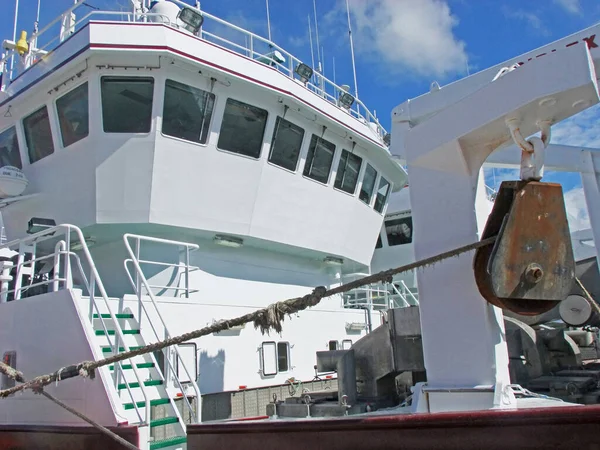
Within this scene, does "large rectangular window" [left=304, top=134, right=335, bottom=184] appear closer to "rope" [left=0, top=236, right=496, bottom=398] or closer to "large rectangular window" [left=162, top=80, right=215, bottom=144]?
"large rectangular window" [left=162, top=80, right=215, bottom=144]

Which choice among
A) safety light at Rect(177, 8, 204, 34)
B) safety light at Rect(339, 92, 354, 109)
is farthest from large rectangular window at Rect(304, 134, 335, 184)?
safety light at Rect(177, 8, 204, 34)

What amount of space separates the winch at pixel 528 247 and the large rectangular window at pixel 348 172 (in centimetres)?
658

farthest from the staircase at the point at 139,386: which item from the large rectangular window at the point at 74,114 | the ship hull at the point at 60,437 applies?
the large rectangular window at the point at 74,114

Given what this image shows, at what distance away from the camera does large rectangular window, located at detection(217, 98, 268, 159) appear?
323 inches

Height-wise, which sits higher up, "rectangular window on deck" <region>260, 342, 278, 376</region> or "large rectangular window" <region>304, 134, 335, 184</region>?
"large rectangular window" <region>304, 134, 335, 184</region>

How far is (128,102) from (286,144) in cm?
270

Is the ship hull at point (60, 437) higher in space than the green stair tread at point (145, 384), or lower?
lower

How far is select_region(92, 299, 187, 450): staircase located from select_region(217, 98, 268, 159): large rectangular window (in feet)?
10.6

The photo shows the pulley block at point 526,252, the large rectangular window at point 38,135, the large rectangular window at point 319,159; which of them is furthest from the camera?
the large rectangular window at point 319,159

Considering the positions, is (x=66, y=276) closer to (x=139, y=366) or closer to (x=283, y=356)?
(x=139, y=366)

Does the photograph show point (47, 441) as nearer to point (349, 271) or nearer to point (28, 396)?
point (28, 396)

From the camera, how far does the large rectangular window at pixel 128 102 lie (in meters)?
7.63

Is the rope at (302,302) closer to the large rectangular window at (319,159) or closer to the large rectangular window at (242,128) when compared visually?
the large rectangular window at (242,128)

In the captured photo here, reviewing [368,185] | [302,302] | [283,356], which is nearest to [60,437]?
[302,302]
